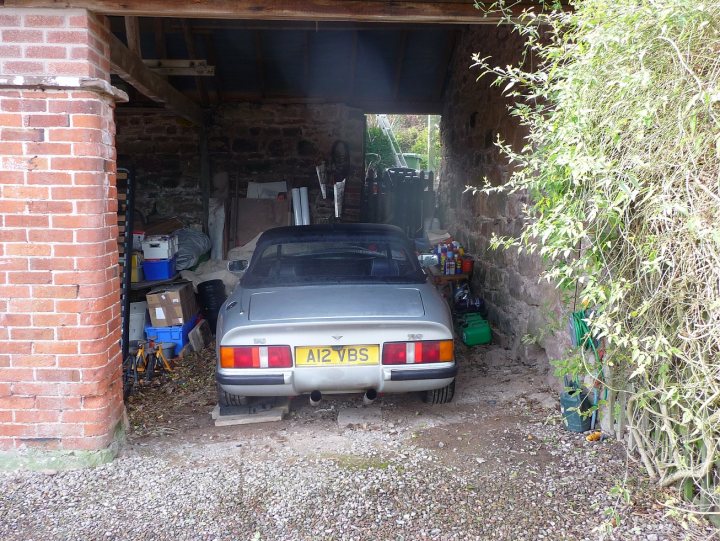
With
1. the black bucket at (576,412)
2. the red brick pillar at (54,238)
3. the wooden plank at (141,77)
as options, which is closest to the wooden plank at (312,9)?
the red brick pillar at (54,238)

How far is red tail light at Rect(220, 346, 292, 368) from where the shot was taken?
351 centimetres

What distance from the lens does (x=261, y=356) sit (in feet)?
11.5

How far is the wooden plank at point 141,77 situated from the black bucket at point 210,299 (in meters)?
2.17

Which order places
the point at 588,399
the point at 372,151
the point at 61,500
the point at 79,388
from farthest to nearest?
the point at 372,151
the point at 588,399
the point at 79,388
the point at 61,500

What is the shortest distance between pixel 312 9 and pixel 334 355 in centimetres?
212

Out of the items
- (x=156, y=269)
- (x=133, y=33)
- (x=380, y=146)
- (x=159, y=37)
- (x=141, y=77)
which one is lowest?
(x=156, y=269)

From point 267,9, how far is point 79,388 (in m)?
2.49

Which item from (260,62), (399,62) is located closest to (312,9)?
(260,62)

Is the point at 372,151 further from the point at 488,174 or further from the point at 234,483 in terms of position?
the point at 234,483

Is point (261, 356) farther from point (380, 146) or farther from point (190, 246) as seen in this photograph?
point (380, 146)

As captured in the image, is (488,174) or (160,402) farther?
(488,174)

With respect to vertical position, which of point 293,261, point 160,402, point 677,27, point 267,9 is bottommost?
point 160,402

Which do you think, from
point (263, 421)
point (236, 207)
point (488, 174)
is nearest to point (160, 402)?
point (263, 421)

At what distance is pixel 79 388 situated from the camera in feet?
10.6
